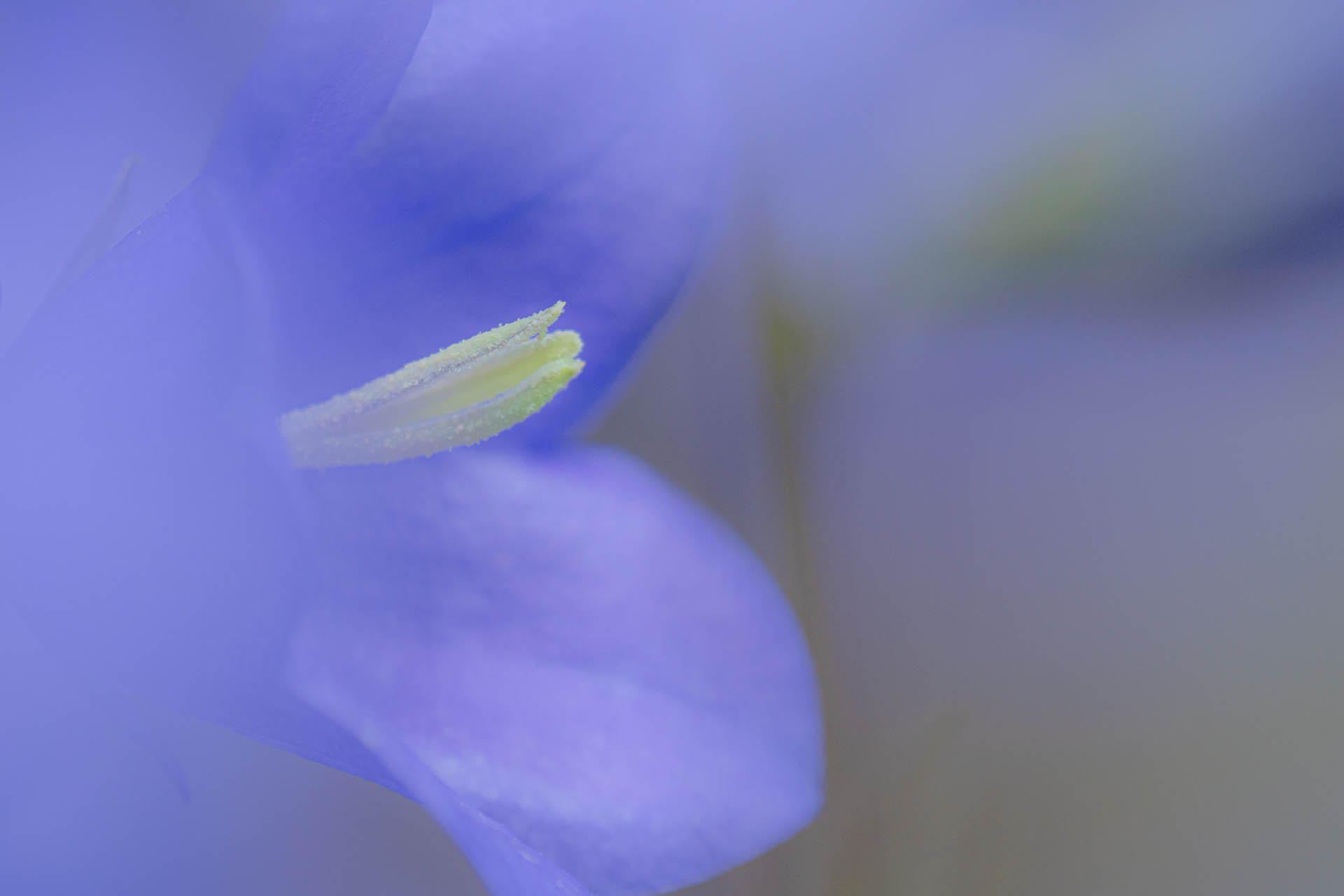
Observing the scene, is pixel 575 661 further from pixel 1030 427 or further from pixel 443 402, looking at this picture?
pixel 1030 427

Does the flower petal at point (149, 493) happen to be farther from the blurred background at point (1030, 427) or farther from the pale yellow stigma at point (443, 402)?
the blurred background at point (1030, 427)

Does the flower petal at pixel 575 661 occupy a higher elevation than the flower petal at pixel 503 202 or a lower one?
lower

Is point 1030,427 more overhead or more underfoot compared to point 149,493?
more overhead

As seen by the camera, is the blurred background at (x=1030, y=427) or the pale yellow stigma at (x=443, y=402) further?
the blurred background at (x=1030, y=427)

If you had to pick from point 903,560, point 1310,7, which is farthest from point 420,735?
point 1310,7

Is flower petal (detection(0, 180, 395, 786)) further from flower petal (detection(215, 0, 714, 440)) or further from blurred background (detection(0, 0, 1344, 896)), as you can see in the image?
blurred background (detection(0, 0, 1344, 896))

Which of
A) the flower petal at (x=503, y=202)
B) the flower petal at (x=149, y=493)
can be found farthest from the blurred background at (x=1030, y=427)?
the flower petal at (x=149, y=493)

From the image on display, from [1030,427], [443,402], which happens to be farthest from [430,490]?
[1030,427]
